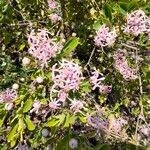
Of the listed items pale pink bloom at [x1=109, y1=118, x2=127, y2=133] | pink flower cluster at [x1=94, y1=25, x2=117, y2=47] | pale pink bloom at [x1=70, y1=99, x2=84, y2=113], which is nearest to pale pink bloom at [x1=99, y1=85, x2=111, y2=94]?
pale pink bloom at [x1=109, y1=118, x2=127, y2=133]

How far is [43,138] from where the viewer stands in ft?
6.01

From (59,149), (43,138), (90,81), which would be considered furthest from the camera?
(43,138)

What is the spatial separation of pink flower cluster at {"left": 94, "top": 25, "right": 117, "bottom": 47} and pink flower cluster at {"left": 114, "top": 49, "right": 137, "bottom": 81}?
14 centimetres

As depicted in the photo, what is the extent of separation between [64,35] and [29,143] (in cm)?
46

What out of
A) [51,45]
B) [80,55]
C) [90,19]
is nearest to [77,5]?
[90,19]

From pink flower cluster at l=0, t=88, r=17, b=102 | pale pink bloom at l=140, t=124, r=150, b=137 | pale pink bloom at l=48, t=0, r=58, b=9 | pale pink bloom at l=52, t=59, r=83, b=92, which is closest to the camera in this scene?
pale pink bloom at l=52, t=59, r=83, b=92

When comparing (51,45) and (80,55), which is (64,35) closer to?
(80,55)

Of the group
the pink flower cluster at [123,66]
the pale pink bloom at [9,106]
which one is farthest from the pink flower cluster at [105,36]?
the pale pink bloom at [9,106]

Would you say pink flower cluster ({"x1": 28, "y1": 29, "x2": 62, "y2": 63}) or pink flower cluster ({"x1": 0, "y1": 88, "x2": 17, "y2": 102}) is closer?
pink flower cluster ({"x1": 28, "y1": 29, "x2": 62, "y2": 63})

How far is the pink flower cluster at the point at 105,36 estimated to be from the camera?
1.70 metres

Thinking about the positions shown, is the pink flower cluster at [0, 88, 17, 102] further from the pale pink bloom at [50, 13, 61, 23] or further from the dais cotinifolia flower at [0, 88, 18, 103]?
the pale pink bloom at [50, 13, 61, 23]

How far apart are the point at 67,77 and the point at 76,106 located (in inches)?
4.5

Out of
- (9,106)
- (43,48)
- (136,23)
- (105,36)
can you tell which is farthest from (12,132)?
(136,23)

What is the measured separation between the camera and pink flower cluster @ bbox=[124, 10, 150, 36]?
5.48 feet
